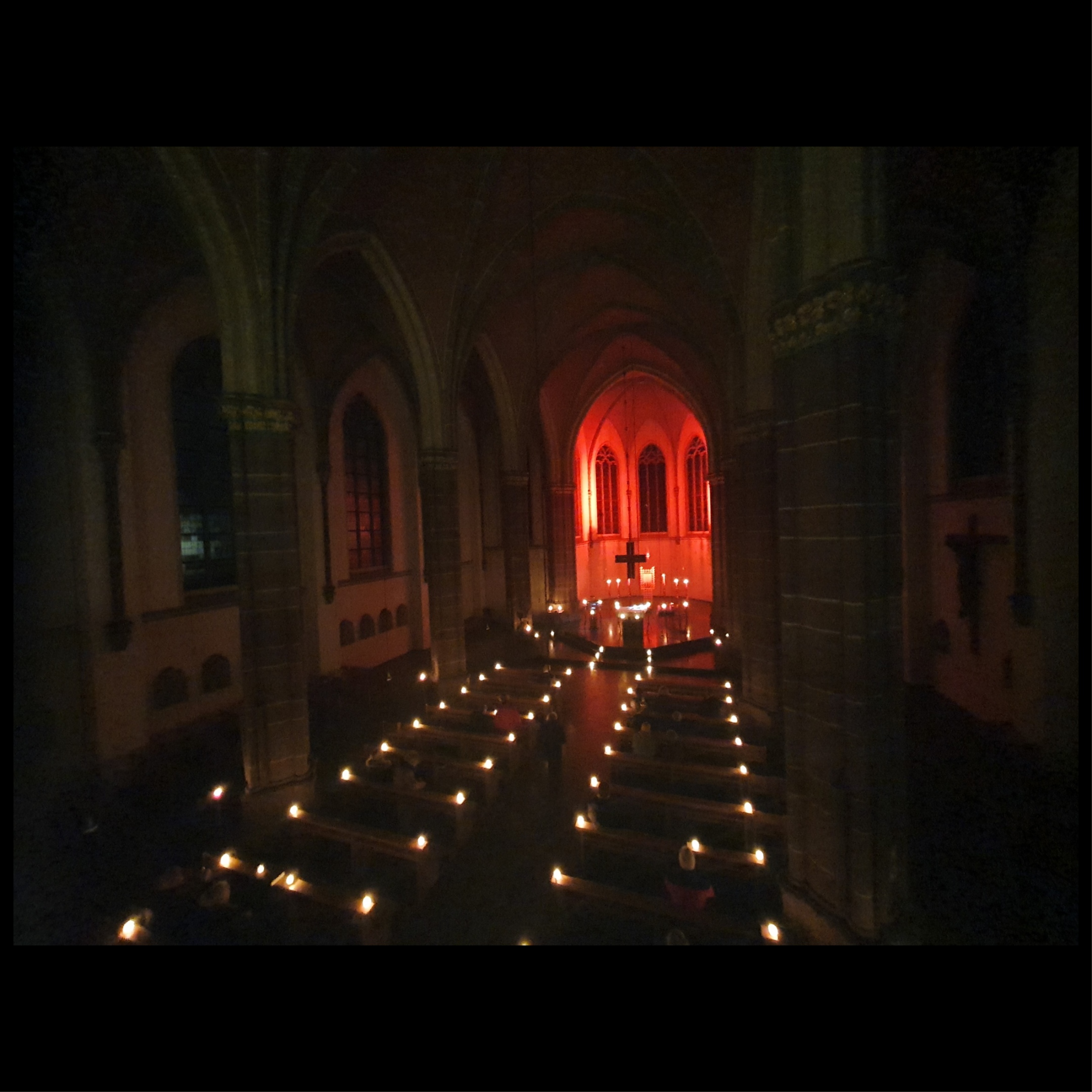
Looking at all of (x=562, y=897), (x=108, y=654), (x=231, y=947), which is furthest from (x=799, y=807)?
(x=108, y=654)

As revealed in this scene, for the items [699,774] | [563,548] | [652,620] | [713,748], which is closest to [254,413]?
[699,774]

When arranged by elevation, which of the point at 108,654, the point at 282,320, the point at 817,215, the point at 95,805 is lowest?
the point at 95,805

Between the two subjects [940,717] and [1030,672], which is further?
[940,717]

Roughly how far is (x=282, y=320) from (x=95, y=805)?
22.4 feet

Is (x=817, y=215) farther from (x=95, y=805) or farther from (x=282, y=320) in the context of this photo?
(x=95, y=805)

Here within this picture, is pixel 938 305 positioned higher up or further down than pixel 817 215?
higher up

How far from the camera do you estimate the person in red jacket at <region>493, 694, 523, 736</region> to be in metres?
7.96

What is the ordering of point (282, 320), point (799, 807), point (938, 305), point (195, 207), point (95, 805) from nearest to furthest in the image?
point (799, 807)
point (195, 207)
point (282, 320)
point (95, 805)
point (938, 305)

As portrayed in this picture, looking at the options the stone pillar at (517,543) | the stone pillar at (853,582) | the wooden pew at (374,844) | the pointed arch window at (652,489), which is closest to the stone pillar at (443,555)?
the wooden pew at (374,844)

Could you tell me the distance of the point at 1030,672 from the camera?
7234 mm

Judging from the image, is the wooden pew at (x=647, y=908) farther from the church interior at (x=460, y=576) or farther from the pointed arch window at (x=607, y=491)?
the pointed arch window at (x=607, y=491)

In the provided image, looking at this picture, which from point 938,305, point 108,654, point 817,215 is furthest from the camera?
point 938,305

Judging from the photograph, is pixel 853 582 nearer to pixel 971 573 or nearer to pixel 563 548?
pixel 971 573

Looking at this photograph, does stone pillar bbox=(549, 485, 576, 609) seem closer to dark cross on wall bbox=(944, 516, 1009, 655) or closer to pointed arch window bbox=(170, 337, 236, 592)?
pointed arch window bbox=(170, 337, 236, 592)
